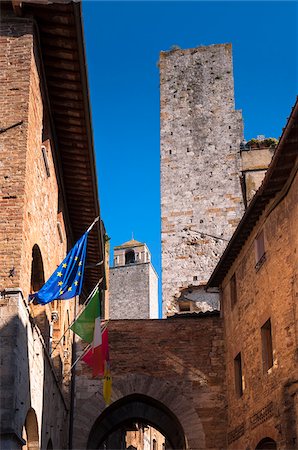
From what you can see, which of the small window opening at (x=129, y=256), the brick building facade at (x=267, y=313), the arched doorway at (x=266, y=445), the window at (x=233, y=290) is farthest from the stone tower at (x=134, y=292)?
the arched doorway at (x=266, y=445)

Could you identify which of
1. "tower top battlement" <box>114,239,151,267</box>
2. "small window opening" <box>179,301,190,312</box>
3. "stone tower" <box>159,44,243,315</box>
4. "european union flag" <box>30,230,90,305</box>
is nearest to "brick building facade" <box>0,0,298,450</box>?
"european union flag" <box>30,230,90,305</box>

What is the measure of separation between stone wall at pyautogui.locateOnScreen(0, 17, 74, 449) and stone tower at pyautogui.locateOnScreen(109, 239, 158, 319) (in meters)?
34.0

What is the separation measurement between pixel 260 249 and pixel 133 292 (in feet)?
114

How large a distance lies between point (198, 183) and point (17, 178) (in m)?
16.0

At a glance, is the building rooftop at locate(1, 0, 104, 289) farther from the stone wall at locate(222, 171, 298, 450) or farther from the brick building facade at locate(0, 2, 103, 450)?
the stone wall at locate(222, 171, 298, 450)

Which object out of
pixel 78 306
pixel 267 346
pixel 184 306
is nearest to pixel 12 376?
pixel 267 346

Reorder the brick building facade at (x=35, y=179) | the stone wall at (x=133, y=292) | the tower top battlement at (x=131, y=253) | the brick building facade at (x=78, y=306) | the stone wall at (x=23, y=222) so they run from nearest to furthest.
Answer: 1. the stone wall at (x=23, y=222)
2. the brick building facade at (x=35, y=179)
3. the brick building facade at (x=78, y=306)
4. the stone wall at (x=133, y=292)
5. the tower top battlement at (x=131, y=253)

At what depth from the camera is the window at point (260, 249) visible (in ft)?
43.4

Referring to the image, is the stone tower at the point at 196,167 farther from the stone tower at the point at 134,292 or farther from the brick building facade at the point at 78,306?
the stone tower at the point at 134,292

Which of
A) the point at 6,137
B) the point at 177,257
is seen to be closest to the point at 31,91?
the point at 6,137

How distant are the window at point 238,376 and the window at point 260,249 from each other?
8.79 feet

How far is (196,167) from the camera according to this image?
991 inches

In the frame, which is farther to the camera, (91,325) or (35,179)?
(91,325)

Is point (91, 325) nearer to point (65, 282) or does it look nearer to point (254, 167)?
point (65, 282)
